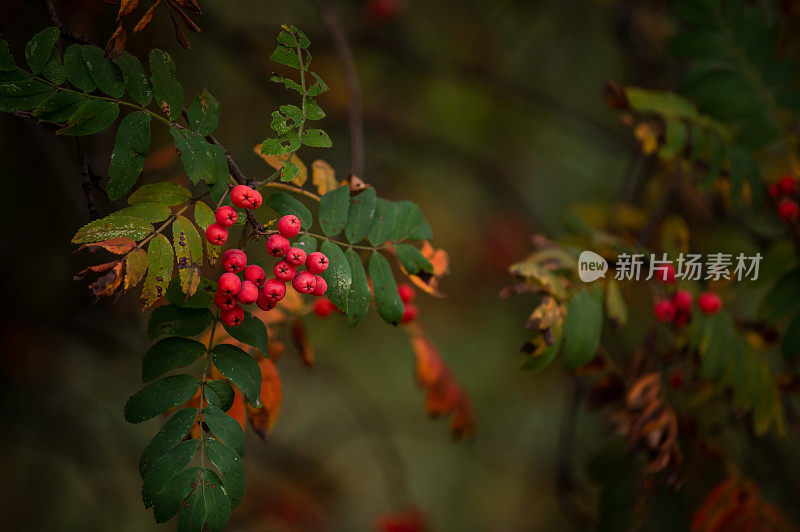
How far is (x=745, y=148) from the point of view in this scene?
1239 millimetres

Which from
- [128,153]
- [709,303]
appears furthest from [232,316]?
[709,303]

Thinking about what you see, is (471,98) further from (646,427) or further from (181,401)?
(181,401)

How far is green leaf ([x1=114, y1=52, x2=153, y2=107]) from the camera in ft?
2.17

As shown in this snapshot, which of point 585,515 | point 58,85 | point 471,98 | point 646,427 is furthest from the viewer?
point 471,98

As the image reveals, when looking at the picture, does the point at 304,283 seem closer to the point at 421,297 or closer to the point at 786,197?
Result: the point at 786,197

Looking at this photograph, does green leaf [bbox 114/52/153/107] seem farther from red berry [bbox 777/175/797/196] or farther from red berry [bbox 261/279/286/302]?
red berry [bbox 777/175/797/196]

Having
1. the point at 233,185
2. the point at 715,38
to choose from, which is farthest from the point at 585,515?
the point at 233,185

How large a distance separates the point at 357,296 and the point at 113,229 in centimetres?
30

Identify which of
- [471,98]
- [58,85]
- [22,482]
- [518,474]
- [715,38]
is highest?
[715,38]

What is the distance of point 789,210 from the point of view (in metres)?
1.17

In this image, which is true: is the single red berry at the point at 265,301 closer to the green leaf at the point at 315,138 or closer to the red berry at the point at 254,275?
the red berry at the point at 254,275

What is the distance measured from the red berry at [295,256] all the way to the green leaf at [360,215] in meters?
0.12

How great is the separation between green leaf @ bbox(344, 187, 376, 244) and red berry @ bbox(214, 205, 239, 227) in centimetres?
18

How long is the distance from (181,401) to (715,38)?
1.37 metres
